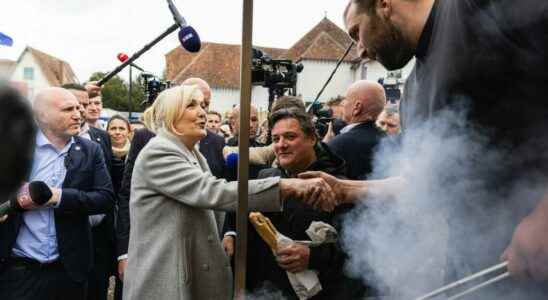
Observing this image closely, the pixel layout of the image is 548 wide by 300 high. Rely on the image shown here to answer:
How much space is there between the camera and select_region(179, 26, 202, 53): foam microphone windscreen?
303cm

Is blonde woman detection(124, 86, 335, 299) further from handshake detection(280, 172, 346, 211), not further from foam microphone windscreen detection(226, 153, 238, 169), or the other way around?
foam microphone windscreen detection(226, 153, 238, 169)

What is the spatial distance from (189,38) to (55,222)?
135 centimetres

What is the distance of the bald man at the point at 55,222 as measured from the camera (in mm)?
2967

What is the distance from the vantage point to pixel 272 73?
4355 millimetres

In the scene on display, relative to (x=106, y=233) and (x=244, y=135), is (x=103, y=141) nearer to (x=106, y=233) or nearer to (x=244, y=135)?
(x=106, y=233)

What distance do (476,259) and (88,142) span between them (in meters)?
2.68

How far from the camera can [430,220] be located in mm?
2115

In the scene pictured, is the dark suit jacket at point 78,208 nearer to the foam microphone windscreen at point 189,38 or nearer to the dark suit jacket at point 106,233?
the dark suit jacket at point 106,233

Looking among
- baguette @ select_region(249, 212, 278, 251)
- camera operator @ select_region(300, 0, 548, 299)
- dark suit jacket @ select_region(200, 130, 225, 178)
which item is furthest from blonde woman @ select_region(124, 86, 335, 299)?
→ dark suit jacket @ select_region(200, 130, 225, 178)

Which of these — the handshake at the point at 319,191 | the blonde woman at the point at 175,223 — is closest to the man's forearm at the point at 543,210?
the handshake at the point at 319,191

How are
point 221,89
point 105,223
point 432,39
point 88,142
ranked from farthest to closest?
point 221,89, point 105,223, point 88,142, point 432,39

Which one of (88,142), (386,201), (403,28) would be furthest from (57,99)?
(403,28)

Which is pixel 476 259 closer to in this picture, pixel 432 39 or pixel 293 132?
pixel 432 39

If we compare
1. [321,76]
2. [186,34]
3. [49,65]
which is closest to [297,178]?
[186,34]
